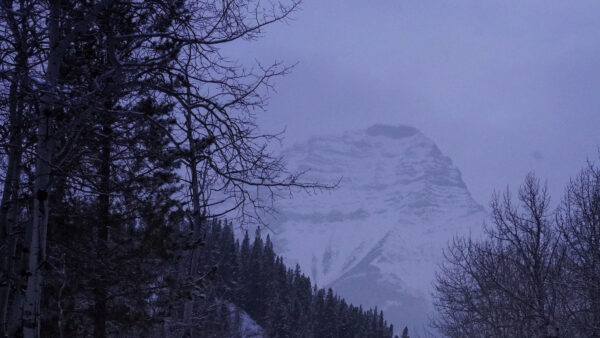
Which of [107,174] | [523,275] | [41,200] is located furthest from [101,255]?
[523,275]

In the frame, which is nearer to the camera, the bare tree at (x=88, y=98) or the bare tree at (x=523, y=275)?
the bare tree at (x=88, y=98)

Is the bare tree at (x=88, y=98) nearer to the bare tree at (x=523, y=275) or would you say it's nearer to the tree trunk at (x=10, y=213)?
the tree trunk at (x=10, y=213)

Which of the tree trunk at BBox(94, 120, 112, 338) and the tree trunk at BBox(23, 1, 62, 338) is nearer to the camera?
the tree trunk at BBox(23, 1, 62, 338)

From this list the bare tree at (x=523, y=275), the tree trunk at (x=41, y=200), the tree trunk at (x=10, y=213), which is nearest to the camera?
the tree trunk at (x=41, y=200)

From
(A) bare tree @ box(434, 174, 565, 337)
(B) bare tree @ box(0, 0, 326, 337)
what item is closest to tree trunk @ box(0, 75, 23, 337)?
(B) bare tree @ box(0, 0, 326, 337)

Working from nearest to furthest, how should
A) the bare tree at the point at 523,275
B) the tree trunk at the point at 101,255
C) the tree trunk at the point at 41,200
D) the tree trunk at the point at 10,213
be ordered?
1. the tree trunk at the point at 41,200
2. the tree trunk at the point at 10,213
3. the tree trunk at the point at 101,255
4. the bare tree at the point at 523,275

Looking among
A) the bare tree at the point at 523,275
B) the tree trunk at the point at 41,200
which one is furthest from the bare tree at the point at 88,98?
the bare tree at the point at 523,275

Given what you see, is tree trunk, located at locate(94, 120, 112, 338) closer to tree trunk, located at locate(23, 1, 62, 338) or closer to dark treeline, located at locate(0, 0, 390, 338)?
dark treeline, located at locate(0, 0, 390, 338)

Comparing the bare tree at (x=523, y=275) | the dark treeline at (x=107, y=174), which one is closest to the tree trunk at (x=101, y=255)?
the dark treeline at (x=107, y=174)

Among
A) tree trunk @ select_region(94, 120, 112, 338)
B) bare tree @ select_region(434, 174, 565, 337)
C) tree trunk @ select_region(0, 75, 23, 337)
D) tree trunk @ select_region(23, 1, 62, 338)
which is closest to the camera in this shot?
tree trunk @ select_region(23, 1, 62, 338)

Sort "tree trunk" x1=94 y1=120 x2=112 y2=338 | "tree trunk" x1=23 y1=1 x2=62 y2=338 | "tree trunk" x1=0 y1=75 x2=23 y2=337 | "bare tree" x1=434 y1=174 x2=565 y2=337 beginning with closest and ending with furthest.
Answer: "tree trunk" x1=23 y1=1 x2=62 y2=338
"tree trunk" x1=0 y1=75 x2=23 y2=337
"tree trunk" x1=94 y1=120 x2=112 y2=338
"bare tree" x1=434 y1=174 x2=565 y2=337

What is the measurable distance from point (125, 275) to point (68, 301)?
39.9 inches

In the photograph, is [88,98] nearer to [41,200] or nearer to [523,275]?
[41,200]

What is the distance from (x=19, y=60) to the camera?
5535 mm
